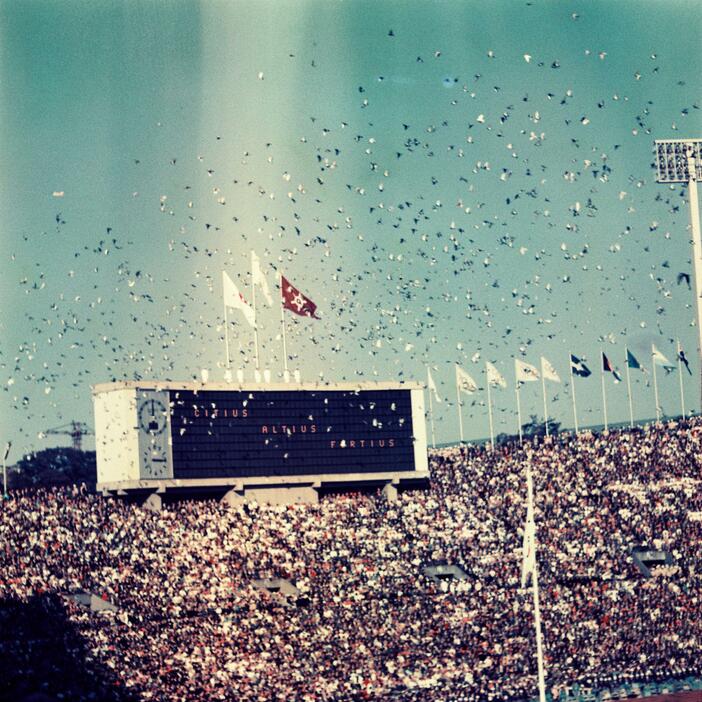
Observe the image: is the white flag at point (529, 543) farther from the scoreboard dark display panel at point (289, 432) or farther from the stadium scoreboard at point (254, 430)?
the scoreboard dark display panel at point (289, 432)

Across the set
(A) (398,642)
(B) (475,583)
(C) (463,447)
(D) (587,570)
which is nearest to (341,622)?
(A) (398,642)

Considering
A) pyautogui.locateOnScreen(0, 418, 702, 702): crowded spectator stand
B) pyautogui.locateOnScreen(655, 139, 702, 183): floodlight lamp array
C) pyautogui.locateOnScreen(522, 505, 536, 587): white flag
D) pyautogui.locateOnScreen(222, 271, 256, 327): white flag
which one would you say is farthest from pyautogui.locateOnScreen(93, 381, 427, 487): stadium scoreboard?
pyautogui.locateOnScreen(522, 505, 536, 587): white flag

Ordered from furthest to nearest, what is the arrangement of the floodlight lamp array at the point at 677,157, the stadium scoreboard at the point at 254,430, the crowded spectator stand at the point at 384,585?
the floodlight lamp array at the point at 677,157, the stadium scoreboard at the point at 254,430, the crowded spectator stand at the point at 384,585

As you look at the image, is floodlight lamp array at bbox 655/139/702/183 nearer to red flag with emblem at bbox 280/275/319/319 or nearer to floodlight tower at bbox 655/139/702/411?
floodlight tower at bbox 655/139/702/411

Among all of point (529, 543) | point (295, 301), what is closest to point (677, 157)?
point (295, 301)

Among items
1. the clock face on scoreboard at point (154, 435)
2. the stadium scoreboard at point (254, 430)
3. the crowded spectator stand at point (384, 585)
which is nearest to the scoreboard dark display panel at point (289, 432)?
the stadium scoreboard at point (254, 430)
